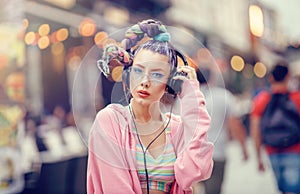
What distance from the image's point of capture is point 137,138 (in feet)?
4.42

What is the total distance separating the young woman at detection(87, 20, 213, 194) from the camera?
131cm

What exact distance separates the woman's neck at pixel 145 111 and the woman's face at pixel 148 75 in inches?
0.6

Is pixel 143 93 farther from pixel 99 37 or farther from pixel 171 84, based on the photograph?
pixel 99 37

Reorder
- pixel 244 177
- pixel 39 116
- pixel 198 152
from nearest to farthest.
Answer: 1. pixel 198 152
2. pixel 39 116
3. pixel 244 177

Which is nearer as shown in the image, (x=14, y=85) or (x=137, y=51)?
(x=137, y=51)

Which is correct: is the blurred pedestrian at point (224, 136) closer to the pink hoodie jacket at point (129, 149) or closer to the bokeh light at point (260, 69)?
the bokeh light at point (260, 69)

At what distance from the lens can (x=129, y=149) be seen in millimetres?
1327

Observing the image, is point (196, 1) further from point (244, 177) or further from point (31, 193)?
point (31, 193)

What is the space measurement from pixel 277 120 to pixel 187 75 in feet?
2.59

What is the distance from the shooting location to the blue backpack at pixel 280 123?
1.99 metres

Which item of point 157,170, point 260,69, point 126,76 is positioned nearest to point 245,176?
point 260,69

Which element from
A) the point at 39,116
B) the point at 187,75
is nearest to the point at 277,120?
the point at 187,75

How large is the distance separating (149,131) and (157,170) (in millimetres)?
119

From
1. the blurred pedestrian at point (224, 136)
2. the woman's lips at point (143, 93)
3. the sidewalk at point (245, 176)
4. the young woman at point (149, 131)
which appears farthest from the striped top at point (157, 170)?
the sidewalk at point (245, 176)
